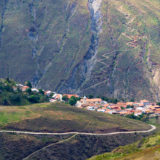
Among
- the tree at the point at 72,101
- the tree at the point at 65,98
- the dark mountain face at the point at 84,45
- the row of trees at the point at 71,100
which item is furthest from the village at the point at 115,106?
the dark mountain face at the point at 84,45

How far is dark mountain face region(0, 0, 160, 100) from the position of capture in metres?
158

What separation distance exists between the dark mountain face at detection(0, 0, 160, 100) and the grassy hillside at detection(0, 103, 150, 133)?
55.5m

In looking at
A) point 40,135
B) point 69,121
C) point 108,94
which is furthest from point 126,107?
point 40,135

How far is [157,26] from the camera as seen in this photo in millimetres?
178750

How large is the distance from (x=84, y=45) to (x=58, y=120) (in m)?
90.3

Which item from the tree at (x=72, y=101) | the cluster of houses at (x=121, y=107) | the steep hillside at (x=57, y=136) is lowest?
the cluster of houses at (x=121, y=107)

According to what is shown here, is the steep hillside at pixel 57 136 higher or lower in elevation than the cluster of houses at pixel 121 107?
higher

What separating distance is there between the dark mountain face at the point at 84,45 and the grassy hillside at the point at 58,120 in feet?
182

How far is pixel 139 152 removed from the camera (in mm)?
60969

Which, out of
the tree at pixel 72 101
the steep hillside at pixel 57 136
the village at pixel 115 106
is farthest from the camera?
the tree at pixel 72 101

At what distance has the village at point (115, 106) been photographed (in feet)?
397

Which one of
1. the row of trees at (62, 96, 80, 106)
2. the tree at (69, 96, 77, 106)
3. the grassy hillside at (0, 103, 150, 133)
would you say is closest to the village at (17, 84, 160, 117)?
the row of trees at (62, 96, 80, 106)

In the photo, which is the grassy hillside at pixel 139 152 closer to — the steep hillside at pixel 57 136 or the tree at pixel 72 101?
the steep hillside at pixel 57 136

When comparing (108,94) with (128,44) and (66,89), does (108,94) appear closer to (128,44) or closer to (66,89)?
(66,89)
